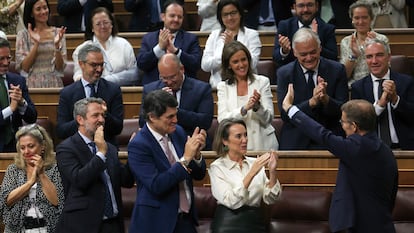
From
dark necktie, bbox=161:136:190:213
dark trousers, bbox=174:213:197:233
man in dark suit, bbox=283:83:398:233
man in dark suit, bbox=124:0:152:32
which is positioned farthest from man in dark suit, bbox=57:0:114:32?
man in dark suit, bbox=283:83:398:233

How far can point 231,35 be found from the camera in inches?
202

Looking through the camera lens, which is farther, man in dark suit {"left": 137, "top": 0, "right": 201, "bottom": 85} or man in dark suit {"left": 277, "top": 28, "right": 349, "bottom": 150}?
man in dark suit {"left": 137, "top": 0, "right": 201, "bottom": 85}

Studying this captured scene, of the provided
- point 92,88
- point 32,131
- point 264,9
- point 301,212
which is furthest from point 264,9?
point 32,131

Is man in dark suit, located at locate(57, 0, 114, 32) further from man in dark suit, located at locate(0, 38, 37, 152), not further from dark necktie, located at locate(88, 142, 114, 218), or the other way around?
dark necktie, located at locate(88, 142, 114, 218)

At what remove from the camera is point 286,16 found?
5879 millimetres

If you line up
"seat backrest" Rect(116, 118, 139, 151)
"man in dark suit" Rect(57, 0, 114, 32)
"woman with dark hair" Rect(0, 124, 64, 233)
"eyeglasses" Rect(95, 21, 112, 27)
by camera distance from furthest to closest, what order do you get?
"man in dark suit" Rect(57, 0, 114, 32) → "eyeglasses" Rect(95, 21, 112, 27) → "seat backrest" Rect(116, 118, 139, 151) → "woman with dark hair" Rect(0, 124, 64, 233)

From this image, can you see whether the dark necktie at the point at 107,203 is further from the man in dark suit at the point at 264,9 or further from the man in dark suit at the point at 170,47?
the man in dark suit at the point at 264,9

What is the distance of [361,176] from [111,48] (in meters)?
2.05

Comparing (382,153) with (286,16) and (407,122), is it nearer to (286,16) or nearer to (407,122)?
(407,122)

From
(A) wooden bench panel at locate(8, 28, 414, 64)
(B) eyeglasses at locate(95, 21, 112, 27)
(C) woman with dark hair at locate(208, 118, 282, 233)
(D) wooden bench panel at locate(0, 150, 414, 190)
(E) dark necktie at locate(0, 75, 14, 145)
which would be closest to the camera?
(C) woman with dark hair at locate(208, 118, 282, 233)

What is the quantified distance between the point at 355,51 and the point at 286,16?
2.58 ft

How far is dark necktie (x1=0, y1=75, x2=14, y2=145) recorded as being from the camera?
479 cm

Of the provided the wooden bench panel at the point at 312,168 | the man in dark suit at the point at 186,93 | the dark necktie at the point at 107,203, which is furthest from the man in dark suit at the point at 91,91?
the dark necktie at the point at 107,203

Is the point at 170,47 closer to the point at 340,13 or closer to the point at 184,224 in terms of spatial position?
the point at 340,13
